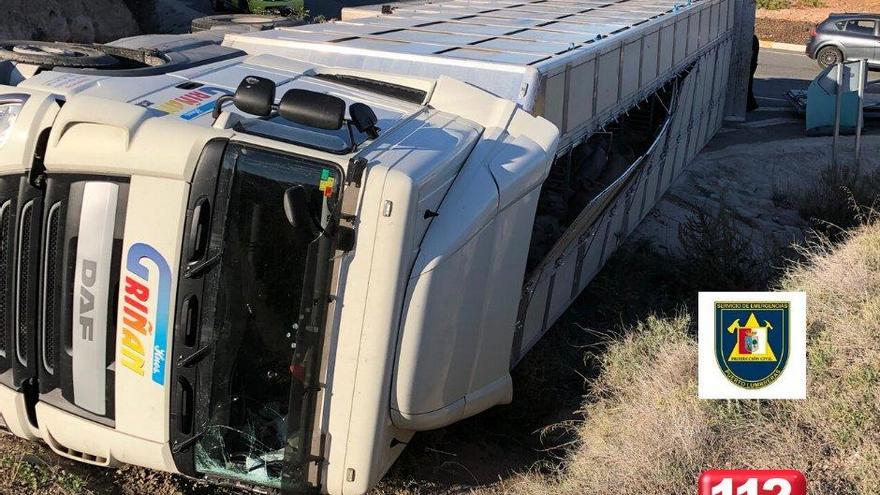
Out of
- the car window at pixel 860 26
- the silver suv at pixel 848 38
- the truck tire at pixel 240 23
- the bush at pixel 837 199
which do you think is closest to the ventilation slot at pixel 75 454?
the truck tire at pixel 240 23

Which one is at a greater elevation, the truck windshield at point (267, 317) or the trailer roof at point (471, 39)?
the trailer roof at point (471, 39)

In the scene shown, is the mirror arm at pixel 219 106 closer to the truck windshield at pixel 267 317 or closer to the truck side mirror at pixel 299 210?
the truck windshield at pixel 267 317

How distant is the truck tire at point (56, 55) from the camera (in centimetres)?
575

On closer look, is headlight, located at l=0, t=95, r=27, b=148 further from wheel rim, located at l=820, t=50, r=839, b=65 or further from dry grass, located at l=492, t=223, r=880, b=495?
wheel rim, located at l=820, t=50, r=839, b=65

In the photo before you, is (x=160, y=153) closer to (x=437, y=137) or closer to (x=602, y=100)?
(x=437, y=137)

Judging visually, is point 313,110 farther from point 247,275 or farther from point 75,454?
point 75,454

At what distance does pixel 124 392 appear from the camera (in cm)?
471

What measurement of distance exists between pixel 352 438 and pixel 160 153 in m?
1.55

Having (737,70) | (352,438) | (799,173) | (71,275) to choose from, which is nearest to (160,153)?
(71,275)

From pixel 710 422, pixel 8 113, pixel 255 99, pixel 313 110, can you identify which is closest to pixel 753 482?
pixel 710 422

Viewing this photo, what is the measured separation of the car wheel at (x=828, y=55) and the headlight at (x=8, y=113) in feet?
64.0

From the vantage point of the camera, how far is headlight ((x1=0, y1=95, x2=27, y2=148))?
192 inches

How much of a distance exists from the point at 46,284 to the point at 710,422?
137 inches

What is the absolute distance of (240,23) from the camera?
891cm
